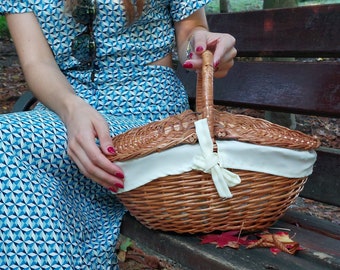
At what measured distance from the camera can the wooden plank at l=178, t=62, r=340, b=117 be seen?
6.86ft

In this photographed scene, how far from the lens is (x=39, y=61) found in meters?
2.02

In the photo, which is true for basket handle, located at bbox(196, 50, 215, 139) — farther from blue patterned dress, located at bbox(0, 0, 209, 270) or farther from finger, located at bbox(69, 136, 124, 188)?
blue patterned dress, located at bbox(0, 0, 209, 270)

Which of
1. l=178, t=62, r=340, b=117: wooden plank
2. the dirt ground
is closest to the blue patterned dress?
l=178, t=62, r=340, b=117: wooden plank

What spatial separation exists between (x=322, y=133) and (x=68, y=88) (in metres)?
3.30

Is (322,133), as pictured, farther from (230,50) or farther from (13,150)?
(13,150)

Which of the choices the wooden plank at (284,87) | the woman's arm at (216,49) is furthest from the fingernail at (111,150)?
the wooden plank at (284,87)

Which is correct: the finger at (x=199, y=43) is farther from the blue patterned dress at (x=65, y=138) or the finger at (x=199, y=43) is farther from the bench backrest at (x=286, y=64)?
the bench backrest at (x=286, y=64)

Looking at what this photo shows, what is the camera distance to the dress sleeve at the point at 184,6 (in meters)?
2.14

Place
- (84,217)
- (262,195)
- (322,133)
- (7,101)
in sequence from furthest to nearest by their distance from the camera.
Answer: (7,101) < (322,133) < (84,217) < (262,195)

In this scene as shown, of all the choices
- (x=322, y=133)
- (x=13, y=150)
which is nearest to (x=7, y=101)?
(x=322, y=133)

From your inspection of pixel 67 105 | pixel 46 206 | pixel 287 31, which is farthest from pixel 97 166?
pixel 287 31

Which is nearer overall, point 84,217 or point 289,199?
point 289,199

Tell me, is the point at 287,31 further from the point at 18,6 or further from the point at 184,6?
the point at 18,6

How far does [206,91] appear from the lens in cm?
148
